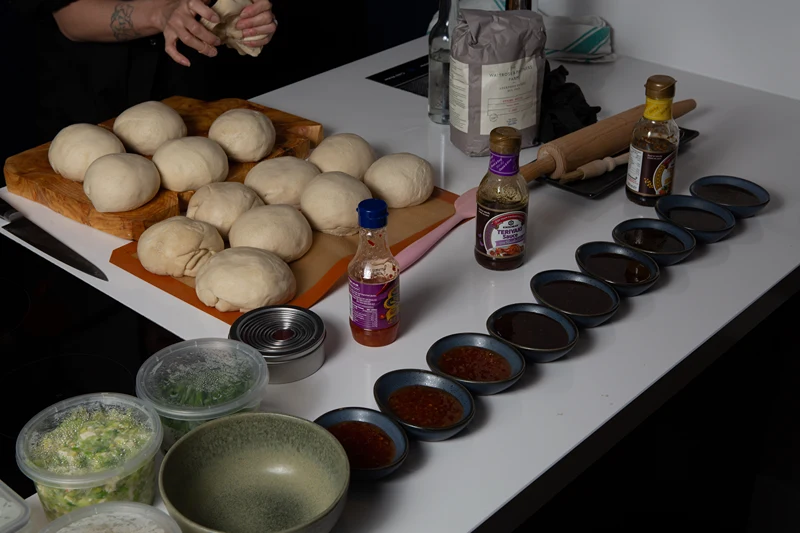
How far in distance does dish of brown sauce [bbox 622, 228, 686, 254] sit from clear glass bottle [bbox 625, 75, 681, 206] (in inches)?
4.6

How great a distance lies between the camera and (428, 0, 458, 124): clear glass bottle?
5.74 feet

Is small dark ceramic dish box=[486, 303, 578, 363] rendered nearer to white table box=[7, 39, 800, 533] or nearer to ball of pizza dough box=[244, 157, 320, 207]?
white table box=[7, 39, 800, 533]

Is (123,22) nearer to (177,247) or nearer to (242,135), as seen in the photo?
(242,135)

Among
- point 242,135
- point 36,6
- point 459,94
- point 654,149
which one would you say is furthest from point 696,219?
point 36,6

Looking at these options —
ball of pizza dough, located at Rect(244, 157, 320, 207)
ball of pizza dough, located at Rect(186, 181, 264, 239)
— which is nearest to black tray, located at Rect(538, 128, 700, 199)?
ball of pizza dough, located at Rect(244, 157, 320, 207)

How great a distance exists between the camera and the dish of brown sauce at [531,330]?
1138mm

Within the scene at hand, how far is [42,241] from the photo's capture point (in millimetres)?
1425

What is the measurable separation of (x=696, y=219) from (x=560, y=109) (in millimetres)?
427

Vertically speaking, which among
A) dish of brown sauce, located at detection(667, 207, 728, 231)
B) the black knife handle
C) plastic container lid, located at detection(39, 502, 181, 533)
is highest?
plastic container lid, located at detection(39, 502, 181, 533)

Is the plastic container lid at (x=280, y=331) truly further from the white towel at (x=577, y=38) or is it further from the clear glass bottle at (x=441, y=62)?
the white towel at (x=577, y=38)

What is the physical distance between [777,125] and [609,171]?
502mm

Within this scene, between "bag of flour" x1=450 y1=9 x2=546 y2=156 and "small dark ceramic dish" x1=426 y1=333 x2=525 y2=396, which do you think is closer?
"small dark ceramic dish" x1=426 y1=333 x2=525 y2=396

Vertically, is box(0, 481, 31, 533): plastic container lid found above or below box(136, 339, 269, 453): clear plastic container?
below

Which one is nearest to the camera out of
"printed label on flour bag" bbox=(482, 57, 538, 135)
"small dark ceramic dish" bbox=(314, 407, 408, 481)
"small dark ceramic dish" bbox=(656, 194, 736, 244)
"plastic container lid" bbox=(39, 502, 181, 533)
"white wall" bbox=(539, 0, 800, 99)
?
"plastic container lid" bbox=(39, 502, 181, 533)
